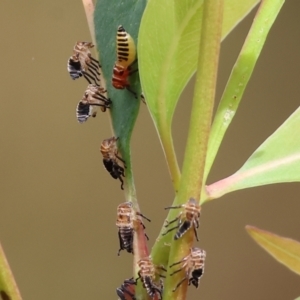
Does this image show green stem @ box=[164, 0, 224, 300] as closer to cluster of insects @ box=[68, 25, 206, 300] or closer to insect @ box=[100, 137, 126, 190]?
cluster of insects @ box=[68, 25, 206, 300]

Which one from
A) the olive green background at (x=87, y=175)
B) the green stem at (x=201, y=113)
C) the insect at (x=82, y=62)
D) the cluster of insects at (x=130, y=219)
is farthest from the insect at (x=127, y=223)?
the olive green background at (x=87, y=175)

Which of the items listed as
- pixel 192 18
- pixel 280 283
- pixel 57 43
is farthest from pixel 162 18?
pixel 280 283

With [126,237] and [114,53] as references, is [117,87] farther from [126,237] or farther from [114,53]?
[126,237]

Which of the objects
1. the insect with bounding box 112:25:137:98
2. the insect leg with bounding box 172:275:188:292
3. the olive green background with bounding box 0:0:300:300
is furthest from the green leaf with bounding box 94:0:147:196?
the olive green background with bounding box 0:0:300:300

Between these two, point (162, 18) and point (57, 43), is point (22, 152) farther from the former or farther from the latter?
point (162, 18)

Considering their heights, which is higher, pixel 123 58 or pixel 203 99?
pixel 123 58

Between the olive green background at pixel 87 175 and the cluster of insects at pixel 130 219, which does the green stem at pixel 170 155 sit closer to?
the cluster of insects at pixel 130 219

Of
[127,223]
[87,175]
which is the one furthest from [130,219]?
[87,175]
